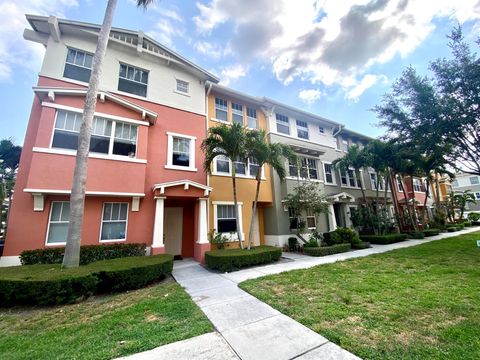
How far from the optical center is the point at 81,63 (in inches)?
405

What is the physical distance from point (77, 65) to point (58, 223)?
772cm

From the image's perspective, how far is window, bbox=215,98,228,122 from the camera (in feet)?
45.0

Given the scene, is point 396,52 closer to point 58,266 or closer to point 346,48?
point 346,48

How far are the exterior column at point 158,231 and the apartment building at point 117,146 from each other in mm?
43

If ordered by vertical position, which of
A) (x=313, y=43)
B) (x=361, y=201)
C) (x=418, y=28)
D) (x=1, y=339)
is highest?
(x=313, y=43)

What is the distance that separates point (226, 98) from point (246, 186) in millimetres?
6305

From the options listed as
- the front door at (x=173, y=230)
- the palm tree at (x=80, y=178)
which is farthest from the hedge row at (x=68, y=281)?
the front door at (x=173, y=230)

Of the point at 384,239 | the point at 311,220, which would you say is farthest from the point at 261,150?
the point at 384,239

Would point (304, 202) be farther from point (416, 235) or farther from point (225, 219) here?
point (416, 235)

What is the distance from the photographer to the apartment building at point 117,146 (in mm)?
7992

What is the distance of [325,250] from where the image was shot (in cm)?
1141

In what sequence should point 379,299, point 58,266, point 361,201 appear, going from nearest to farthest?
point 379,299, point 58,266, point 361,201

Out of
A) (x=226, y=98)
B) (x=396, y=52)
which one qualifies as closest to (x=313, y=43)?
(x=396, y=52)

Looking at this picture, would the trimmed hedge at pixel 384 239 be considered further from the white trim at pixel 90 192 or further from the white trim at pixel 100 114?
the white trim at pixel 100 114
